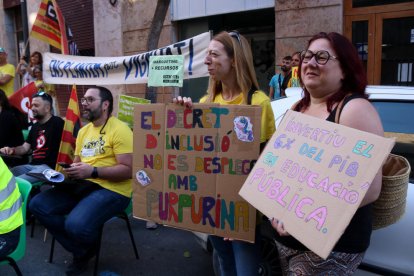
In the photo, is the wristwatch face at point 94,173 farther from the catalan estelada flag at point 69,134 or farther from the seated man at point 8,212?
the catalan estelada flag at point 69,134

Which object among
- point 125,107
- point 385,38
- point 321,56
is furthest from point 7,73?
point 321,56

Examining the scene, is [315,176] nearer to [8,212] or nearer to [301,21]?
[8,212]

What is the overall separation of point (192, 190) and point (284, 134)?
64 cm

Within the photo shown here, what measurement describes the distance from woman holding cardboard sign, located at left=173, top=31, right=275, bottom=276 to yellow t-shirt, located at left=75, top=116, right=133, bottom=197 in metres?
1.35

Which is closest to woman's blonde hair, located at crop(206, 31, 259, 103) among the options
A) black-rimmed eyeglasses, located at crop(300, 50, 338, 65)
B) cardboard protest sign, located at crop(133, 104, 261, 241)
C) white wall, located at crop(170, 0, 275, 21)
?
cardboard protest sign, located at crop(133, 104, 261, 241)

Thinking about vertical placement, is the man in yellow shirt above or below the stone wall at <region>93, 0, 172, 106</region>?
below

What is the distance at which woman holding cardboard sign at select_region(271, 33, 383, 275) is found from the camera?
1.63 metres

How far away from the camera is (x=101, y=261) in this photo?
3.76m

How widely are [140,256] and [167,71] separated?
1.84 meters

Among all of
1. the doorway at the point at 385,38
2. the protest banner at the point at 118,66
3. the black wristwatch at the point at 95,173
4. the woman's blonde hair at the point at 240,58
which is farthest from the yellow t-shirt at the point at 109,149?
the doorway at the point at 385,38

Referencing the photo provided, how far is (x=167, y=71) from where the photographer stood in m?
3.05

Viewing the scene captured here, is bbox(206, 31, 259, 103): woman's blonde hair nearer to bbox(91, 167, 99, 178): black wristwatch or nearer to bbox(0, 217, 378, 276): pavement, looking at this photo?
bbox(0, 217, 378, 276): pavement

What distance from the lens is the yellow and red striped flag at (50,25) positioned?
5.44m

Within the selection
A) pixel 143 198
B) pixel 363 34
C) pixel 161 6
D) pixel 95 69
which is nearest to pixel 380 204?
pixel 143 198
